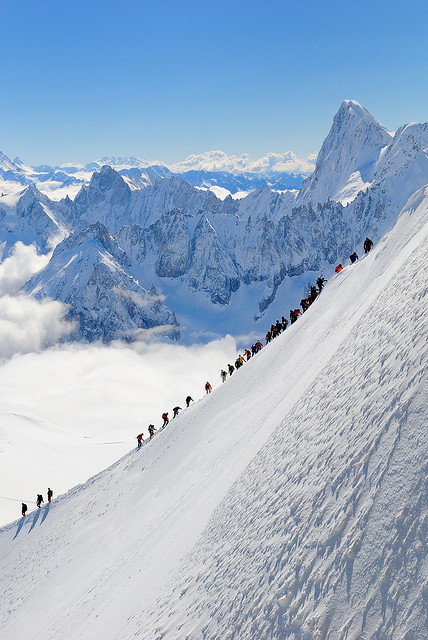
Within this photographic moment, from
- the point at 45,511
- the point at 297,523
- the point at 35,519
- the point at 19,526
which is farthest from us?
the point at 45,511

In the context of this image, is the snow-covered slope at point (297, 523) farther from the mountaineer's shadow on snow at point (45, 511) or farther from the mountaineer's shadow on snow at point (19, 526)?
the mountaineer's shadow on snow at point (19, 526)

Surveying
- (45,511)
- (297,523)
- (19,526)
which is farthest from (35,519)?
(297,523)

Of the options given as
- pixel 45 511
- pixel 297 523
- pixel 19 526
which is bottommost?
pixel 297 523

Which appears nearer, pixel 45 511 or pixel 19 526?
pixel 19 526

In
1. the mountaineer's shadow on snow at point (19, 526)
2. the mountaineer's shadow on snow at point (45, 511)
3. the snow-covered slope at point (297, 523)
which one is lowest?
the snow-covered slope at point (297, 523)

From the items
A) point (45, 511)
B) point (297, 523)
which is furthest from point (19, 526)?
point (297, 523)

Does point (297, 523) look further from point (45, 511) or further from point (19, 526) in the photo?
point (19, 526)

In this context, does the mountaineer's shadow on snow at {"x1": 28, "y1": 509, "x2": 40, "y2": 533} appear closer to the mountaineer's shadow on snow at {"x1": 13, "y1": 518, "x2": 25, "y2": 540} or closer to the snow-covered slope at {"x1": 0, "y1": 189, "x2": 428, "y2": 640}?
the mountaineer's shadow on snow at {"x1": 13, "y1": 518, "x2": 25, "y2": 540}

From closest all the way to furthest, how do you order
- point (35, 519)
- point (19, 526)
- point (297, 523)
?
point (297, 523), point (35, 519), point (19, 526)

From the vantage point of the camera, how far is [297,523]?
9.40 metres

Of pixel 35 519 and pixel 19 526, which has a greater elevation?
pixel 19 526

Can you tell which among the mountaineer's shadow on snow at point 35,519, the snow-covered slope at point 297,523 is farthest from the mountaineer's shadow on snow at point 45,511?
the snow-covered slope at point 297,523

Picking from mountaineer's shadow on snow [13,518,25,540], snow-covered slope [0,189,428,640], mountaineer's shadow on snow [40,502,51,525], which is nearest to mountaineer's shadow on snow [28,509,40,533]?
mountaineer's shadow on snow [40,502,51,525]

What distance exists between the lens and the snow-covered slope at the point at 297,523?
295 inches
